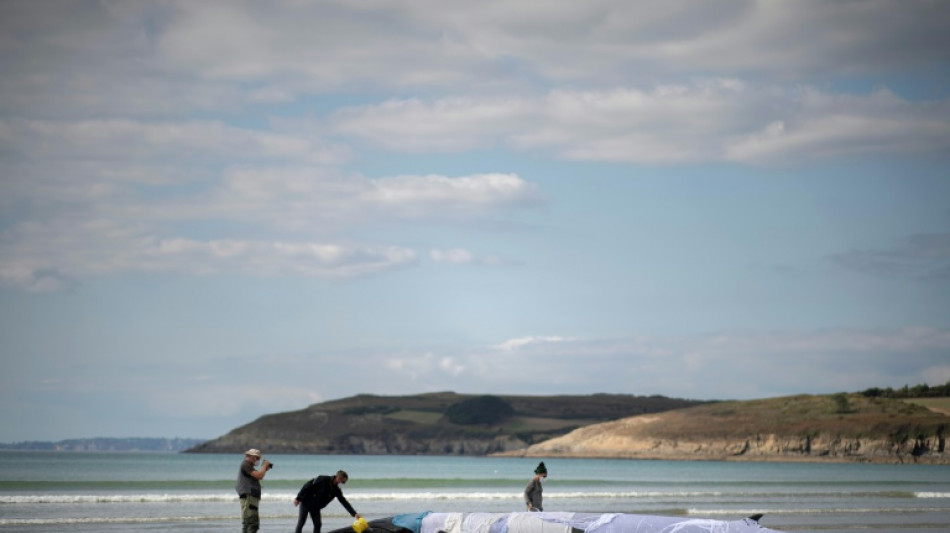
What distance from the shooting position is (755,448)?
154 meters

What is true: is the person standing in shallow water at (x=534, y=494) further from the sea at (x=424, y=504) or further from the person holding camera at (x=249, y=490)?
the sea at (x=424, y=504)

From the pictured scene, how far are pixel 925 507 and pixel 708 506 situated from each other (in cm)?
879

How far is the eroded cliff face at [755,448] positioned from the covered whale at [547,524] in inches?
4979

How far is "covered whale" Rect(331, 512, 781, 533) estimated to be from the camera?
1853 centimetres

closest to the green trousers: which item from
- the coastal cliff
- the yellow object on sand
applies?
the yellow object on sand

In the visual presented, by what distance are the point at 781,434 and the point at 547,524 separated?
14262cm

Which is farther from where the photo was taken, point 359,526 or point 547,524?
point 547,524

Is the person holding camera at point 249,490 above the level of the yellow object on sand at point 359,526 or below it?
above

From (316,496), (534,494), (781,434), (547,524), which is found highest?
(316,496)

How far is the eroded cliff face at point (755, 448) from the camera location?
136375 millimetres

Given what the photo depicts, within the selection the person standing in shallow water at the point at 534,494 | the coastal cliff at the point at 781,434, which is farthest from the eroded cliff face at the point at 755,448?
the person standing in shallow water at the point at 534,494

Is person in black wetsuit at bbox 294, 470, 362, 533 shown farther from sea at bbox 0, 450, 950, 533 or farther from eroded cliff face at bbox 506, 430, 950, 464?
eroded cliff face at bbox 506, 430, 950, 464

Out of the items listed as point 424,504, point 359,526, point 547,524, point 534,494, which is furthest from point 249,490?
point 424,504

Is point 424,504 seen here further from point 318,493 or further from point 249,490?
point 249,490
